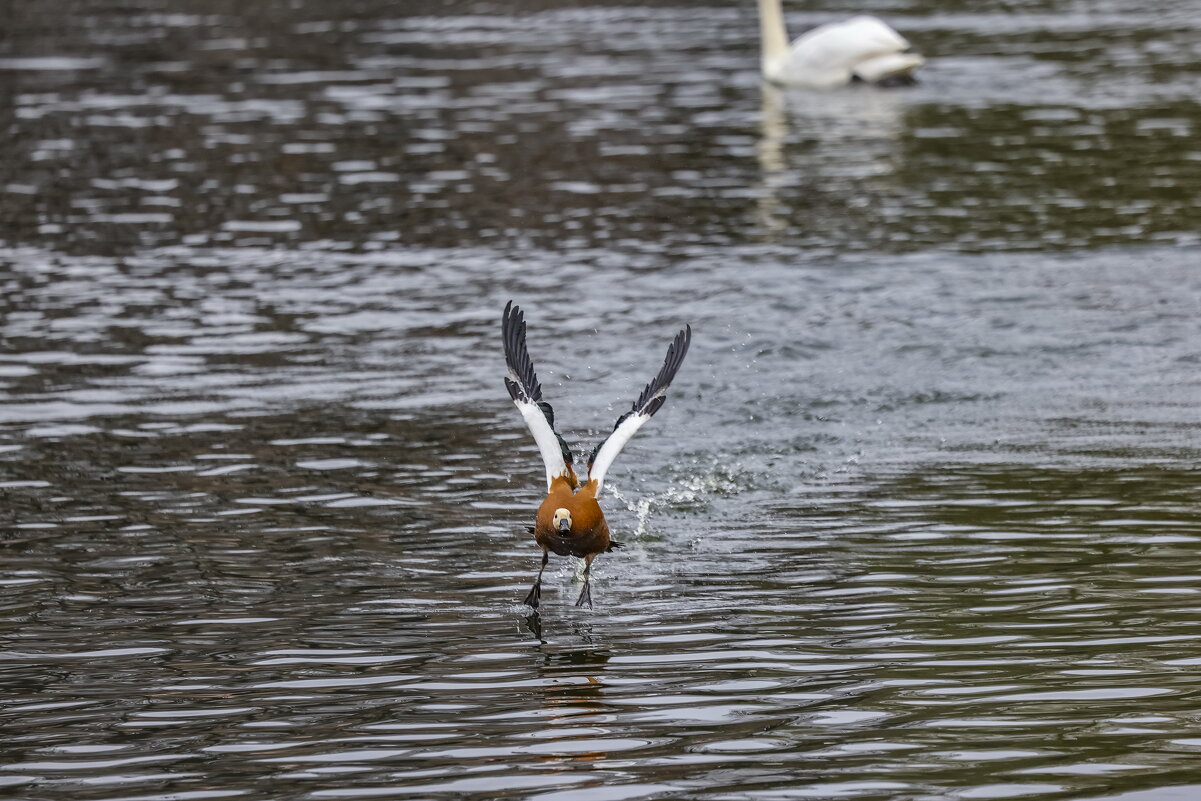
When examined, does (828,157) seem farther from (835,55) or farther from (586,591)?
(586,591)

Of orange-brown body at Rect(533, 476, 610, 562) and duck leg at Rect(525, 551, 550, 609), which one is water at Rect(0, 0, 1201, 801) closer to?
duck leg at Rect(525, 551, 550, 609)

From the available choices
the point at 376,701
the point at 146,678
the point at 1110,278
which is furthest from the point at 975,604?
the point at 1110,278

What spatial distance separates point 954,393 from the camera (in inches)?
511

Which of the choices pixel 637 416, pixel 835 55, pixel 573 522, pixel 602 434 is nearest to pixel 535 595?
pixel 573 522

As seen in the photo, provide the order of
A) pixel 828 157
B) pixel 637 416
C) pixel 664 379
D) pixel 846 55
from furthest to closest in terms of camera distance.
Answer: pixel 846 55
pixel 828 157
pixel 664 379
pixel 637 416

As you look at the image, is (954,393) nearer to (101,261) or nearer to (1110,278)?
(1110,278)

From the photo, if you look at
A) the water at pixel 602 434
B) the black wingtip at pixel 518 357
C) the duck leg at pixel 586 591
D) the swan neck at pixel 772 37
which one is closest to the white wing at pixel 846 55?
the swan neck at pixel 772 37

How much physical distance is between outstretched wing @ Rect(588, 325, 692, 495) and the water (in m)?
0.67

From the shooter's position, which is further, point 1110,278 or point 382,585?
point 1110,278

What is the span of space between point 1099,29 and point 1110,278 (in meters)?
16.2

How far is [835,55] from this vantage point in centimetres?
2727

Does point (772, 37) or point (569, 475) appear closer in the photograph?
point (569, 475)

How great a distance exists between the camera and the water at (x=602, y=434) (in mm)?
7184

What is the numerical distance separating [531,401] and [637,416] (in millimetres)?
540
